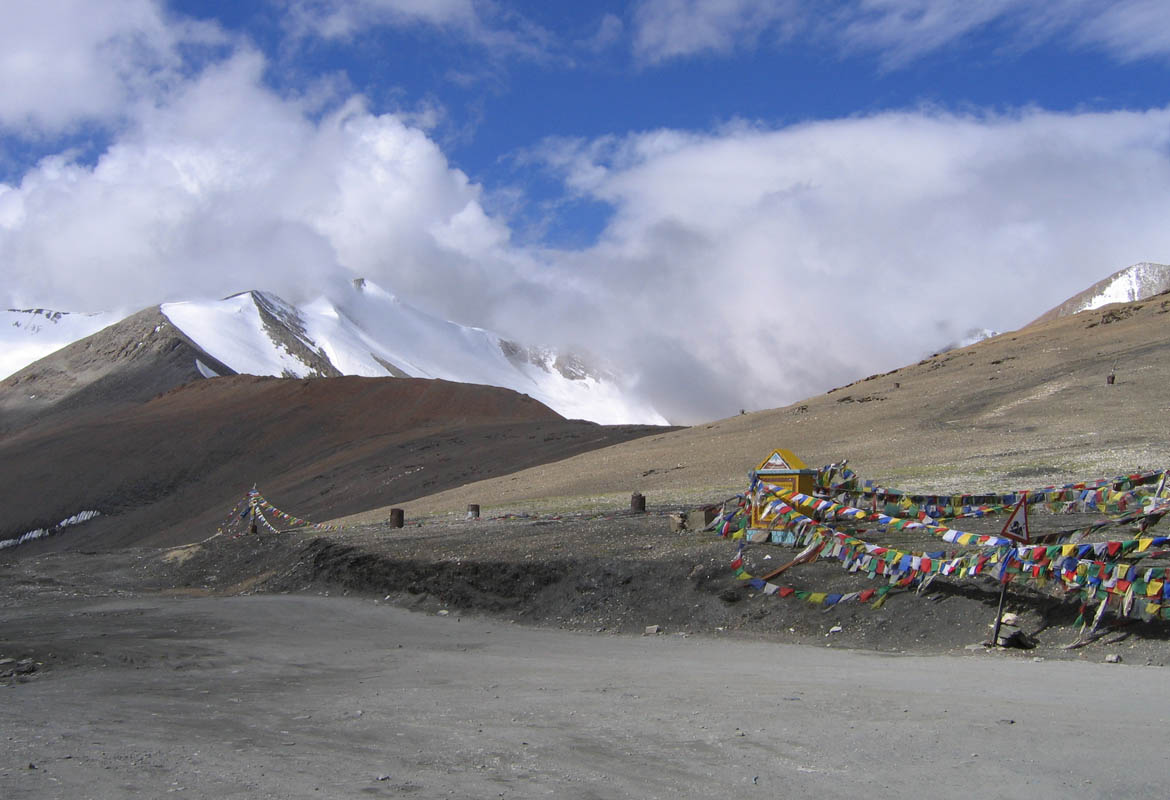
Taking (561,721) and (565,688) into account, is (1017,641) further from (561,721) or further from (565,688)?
(561,721)

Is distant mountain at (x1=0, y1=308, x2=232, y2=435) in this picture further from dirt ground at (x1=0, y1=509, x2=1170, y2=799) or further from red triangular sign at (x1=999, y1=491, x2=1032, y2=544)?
red triangular sign at (x1=999, y1=491, x2=1032, y2=544)

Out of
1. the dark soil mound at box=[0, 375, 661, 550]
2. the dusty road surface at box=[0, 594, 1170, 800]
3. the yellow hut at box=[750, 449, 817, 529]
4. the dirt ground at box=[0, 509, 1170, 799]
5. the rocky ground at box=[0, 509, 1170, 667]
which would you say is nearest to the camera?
the dusty road surface at box=[0, 594, 1170, 800]

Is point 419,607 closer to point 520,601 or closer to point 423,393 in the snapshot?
point 520,601

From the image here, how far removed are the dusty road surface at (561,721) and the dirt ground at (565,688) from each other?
3 cm

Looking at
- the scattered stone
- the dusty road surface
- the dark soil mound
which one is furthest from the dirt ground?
the dark soil mound

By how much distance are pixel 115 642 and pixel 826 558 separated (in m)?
9.44

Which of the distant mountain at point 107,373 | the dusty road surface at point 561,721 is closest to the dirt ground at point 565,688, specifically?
the dusty road surface at point 561,721

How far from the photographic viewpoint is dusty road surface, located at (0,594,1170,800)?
599 centimetres

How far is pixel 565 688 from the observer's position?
30.3 ft

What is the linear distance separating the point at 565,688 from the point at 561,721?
153 cm

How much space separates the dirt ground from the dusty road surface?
0.03 meters

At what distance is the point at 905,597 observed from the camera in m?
12.4

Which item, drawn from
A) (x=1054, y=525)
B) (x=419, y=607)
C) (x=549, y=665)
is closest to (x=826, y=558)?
(x=1054, y=525)

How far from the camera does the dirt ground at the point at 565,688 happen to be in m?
6.15
